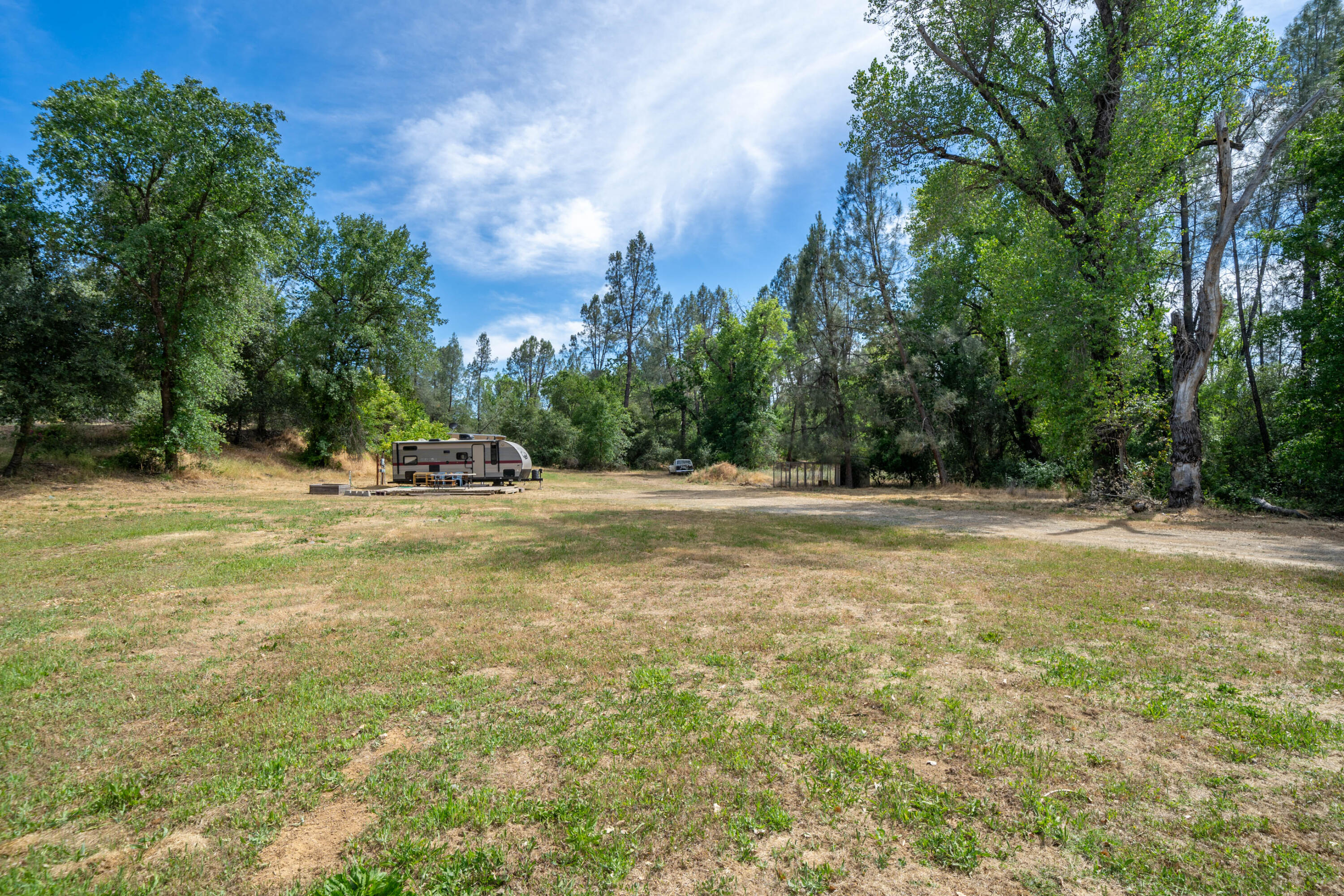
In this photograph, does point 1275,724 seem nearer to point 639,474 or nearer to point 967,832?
point 967,832

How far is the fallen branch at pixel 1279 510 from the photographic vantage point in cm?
1378

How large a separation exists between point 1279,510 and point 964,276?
16.0 metres

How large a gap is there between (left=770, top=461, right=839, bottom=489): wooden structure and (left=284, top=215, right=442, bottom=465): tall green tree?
76.2ft

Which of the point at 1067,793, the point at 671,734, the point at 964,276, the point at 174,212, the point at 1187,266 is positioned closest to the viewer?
the point at 1067,793

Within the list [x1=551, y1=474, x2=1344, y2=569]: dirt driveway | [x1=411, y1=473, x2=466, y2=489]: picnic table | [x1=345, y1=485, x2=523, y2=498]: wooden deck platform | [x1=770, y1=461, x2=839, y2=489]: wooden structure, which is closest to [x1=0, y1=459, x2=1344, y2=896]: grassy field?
[x1=551, y1=474, x2=1344, y2=569]: dirt driveway

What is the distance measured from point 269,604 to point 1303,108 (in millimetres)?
24814

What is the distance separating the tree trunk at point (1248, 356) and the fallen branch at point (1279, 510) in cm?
365

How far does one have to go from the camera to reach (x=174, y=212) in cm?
2047

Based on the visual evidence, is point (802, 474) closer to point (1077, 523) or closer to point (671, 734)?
point (1077, 523)

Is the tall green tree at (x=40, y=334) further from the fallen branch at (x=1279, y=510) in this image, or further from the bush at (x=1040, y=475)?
the fallen branch at (x=1279, y=510)

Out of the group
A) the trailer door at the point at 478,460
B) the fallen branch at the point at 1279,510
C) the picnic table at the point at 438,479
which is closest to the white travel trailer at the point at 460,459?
the trailer door at the point at 478,460

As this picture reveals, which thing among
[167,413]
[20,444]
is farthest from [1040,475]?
[20,444]

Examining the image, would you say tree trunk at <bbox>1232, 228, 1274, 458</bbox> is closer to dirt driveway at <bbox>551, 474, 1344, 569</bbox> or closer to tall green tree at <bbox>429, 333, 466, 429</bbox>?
dirt driveway at <bbox>551, 474, 1344, 569</bbox>

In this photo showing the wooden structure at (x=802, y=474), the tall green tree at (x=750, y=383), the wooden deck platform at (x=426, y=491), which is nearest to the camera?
the wooden deck platform at (x=426, y=491)
